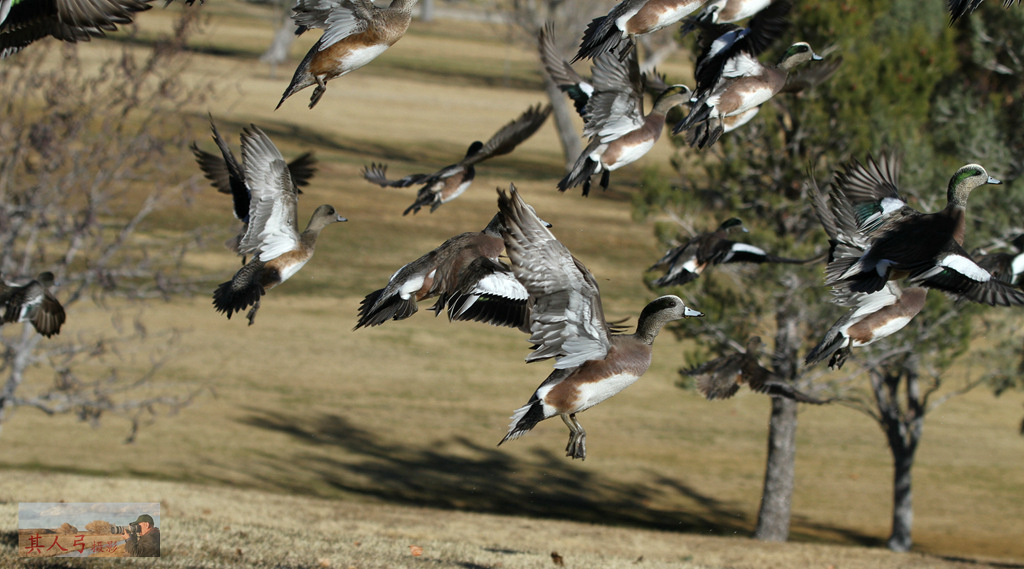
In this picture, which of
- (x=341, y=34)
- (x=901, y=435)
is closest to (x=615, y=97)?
(x=341, y=34)

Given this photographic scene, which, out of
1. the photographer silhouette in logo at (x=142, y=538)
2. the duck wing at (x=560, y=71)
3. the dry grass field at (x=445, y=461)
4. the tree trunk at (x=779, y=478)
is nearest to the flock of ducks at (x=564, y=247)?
the duck wing at (x=560, y=71)

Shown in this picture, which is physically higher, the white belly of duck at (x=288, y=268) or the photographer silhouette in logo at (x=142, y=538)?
the white belly of duck at (x=288, y=268)

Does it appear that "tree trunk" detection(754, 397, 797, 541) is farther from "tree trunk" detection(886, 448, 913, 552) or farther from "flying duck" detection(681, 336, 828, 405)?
"flying duck" detection(681, 336, 828, 405)

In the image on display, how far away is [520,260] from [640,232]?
3551 centimetres

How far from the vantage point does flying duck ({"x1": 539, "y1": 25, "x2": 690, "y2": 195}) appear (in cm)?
779

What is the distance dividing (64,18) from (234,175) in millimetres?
2396

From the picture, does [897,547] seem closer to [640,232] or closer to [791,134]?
[791,134]

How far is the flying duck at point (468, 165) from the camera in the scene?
8.76m

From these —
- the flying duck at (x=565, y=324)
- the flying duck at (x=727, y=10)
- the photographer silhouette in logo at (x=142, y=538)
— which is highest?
the flying duck at (x=727, y=10)

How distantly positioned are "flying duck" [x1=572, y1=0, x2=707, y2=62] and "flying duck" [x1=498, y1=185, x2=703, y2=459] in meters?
1.27

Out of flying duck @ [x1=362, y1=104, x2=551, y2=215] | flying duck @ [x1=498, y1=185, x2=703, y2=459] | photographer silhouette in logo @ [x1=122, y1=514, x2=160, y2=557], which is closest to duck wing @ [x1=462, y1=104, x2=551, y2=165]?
flying duck @ [x1=362, y1=104, x2=551, y2=215]

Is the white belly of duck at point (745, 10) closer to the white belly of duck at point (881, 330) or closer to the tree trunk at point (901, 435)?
the white belly of duck at point (881, 330)

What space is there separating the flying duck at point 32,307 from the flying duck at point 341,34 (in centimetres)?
337

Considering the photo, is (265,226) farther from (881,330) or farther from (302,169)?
(881,330)
